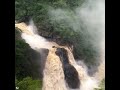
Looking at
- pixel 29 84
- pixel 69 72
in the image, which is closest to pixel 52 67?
pixel 69 72

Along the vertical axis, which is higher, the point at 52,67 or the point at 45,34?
the point at 45,34

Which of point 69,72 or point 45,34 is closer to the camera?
point 45,34

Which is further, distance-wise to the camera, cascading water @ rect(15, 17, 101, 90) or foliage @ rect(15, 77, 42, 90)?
cascading water @ rect(15, 17, 101, 90)

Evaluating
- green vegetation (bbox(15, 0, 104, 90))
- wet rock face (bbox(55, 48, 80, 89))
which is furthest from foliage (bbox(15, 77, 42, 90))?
wet rock face (bbox(55, 48, 80, 89))

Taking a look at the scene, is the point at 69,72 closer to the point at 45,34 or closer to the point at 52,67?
the point at 52,67

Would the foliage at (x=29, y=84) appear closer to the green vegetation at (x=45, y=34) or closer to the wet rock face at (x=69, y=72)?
the green vegetation at (x=45, y=34)

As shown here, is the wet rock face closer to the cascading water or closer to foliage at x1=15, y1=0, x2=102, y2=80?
the cascading water

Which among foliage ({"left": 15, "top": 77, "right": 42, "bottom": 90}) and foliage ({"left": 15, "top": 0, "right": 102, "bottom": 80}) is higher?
foliage ({"left": 15, "top": 0, "right": 102, "bottom": 80})

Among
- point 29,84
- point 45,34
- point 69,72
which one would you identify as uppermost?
point 45,34

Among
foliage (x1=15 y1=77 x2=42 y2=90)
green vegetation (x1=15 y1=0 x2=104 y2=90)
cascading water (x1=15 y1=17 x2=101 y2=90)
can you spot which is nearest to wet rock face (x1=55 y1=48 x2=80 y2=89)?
cascading water (x1=15 y1=17 x2=101 y2=90)
